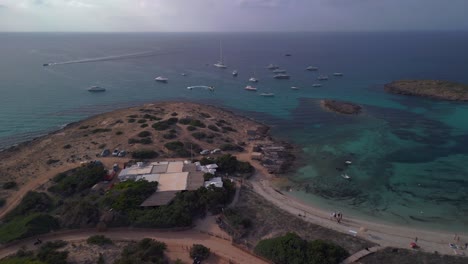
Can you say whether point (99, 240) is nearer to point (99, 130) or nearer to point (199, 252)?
point (199, 252)

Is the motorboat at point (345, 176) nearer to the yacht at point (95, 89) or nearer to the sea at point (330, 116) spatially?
the sea at point (330, 116)

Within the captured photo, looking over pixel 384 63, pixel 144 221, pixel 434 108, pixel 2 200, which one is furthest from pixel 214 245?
pixel 384 63

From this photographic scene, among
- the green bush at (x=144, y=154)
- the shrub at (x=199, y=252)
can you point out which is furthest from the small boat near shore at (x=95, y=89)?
the shrub at (x=199, y=252)

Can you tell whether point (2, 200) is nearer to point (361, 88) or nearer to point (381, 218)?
point (381, 218)

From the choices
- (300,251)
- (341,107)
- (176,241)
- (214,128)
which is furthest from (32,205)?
(341,107)

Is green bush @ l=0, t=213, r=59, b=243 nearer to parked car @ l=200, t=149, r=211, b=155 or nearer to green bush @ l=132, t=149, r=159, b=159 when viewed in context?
green bush @ l=132, t=149, r=159, b=159

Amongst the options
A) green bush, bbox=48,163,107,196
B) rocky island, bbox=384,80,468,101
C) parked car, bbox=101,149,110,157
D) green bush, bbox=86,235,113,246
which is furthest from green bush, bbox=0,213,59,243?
rocky island, bbox=384,80,468,101
